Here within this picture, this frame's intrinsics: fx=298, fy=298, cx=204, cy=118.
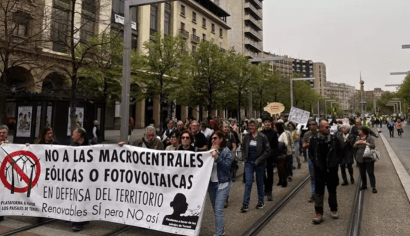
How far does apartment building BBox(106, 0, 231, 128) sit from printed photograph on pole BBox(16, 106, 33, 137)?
36.9 ft

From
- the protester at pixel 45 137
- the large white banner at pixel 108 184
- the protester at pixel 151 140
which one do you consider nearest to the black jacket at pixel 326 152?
the large white banner at pixel 108 184

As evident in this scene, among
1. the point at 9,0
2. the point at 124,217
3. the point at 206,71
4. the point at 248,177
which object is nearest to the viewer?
the point at 124,217

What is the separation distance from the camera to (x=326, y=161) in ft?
17.6

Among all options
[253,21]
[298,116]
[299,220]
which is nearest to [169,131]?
[299,220]

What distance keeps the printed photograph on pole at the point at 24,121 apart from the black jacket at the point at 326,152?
16.0 m

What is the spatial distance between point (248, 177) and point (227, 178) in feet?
4.66

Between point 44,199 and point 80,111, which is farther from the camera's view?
point 80,111

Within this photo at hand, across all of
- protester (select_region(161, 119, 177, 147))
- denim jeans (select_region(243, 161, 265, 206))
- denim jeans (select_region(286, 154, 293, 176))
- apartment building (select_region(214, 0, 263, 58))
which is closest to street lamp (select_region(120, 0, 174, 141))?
protester (select_region(161, 119, 177, 147))

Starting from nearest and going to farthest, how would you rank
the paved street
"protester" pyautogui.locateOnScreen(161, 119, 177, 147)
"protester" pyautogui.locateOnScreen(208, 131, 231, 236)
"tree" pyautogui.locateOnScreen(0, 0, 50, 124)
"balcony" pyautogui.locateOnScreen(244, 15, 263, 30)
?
"protester" pyautogui.locateOnScreen(208, 131, 231, 236) < the paved street < "protester" pyautogui.locateOnScreen(161, 119, 177, 147) < "tree" pyautogui.locateOnScreen(0, 0, 50, 124) < "balcony" pyautogui.locateOnScreen(244, 15, 263, 30)

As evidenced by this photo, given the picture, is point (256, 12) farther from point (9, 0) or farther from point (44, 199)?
point (44, 199)

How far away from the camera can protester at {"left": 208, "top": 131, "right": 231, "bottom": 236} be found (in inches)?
171

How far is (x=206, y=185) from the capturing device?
431 centimetres

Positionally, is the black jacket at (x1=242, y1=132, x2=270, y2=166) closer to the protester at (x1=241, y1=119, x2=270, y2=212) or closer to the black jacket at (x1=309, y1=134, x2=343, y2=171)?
the protester at (x1=241, y1=119, x2=270, y2=212)

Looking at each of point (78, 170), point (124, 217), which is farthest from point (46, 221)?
point (124, 217)
